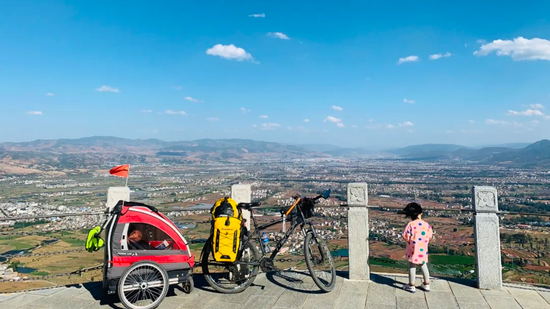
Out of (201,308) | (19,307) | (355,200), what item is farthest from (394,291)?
(19,307)

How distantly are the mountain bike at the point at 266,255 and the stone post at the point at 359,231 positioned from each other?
0.59 metres

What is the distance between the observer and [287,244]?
5.53 metres

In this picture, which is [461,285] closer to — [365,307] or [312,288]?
[365,307]

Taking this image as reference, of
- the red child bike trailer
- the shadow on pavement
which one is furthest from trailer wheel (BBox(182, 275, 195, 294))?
the shadow on pavement

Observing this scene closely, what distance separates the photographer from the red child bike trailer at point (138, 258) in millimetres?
4527

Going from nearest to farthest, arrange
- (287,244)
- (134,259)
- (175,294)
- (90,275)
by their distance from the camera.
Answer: (134,259) → (175,294) → (287,244) → (90,275)

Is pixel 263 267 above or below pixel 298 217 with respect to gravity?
below

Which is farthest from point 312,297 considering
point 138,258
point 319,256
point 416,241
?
point 138,258

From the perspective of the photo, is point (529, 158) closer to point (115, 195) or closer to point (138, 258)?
point (115, 195)

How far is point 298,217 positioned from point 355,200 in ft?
3.56

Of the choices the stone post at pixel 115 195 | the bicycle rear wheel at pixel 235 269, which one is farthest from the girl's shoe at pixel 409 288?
the stone post at pixel 115 195

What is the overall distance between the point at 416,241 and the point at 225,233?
2.91 meters

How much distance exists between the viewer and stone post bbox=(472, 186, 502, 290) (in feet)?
17.1

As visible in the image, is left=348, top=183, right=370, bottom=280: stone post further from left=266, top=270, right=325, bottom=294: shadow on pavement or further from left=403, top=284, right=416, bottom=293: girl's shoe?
left=266, top=270, right=325, bottom=294: shadow on pavement
